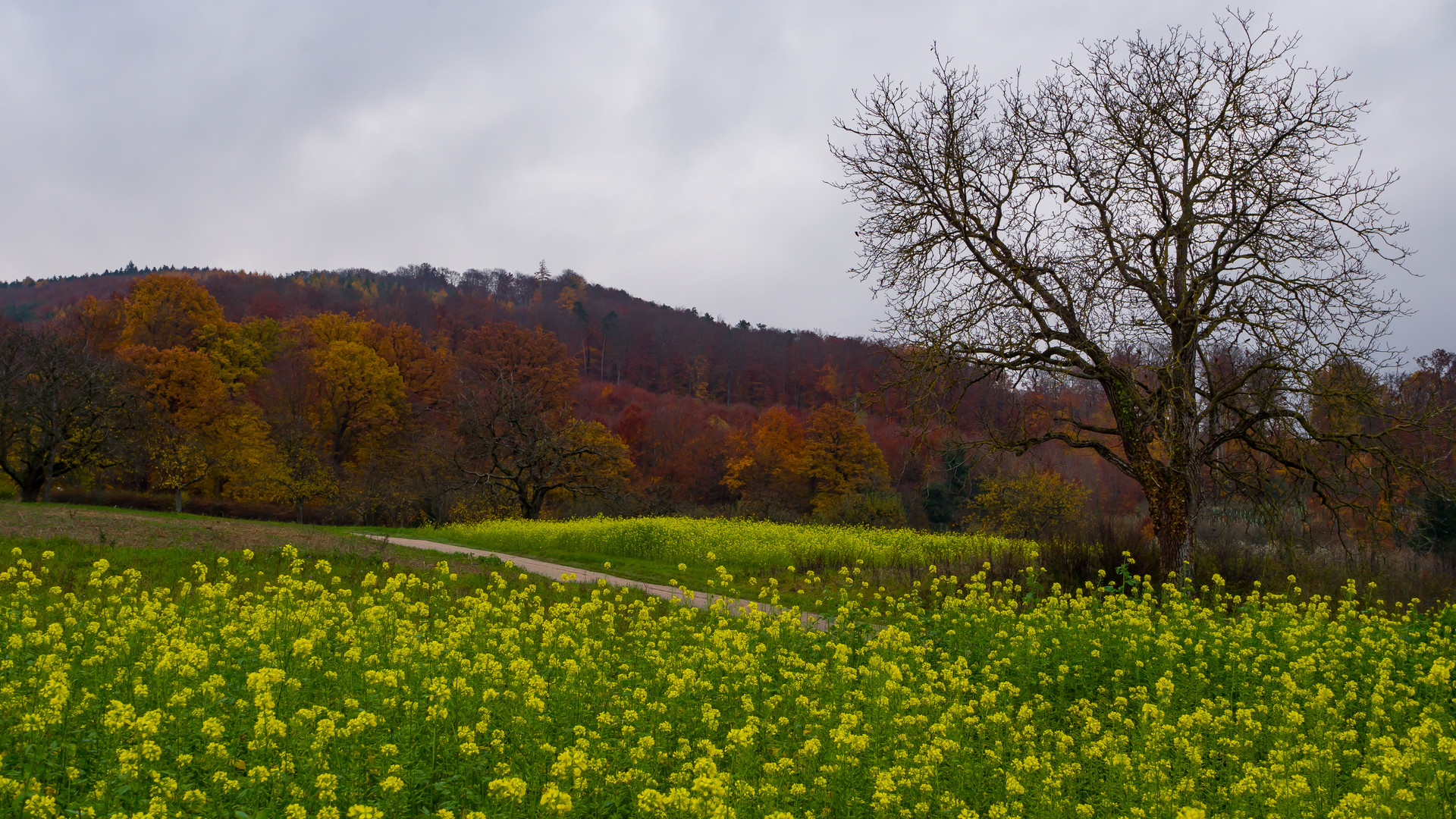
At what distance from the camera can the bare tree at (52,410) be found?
28828 millimetres

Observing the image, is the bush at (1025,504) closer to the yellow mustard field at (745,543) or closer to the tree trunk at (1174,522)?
the yellow mustard field at (745,543)

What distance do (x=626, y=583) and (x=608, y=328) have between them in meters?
77.8

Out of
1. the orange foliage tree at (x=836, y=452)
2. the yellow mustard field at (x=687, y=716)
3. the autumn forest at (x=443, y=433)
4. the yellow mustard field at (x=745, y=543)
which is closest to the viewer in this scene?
the yellow mustard field at (x=687, y=716)

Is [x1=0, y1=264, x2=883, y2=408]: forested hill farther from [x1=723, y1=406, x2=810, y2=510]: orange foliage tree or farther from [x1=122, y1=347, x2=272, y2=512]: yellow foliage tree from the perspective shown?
[x1=122, y1=347, x2=272, y2=512]: yellow foliage tree

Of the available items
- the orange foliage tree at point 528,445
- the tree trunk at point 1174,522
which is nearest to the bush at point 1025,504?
the orange foliage tree at point 528,445

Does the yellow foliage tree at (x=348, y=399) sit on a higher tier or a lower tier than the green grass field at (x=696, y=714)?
higher

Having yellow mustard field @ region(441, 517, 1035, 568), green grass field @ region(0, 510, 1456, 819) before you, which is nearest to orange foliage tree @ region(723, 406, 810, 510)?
yellow mustard field @ region(441, 517, 1035, 568)

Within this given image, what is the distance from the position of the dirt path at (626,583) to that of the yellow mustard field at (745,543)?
164 centimetres

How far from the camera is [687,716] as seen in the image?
5.71m

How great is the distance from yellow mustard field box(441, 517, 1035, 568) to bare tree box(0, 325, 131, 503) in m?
15.3

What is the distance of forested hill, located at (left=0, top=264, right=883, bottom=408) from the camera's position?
71.5 m

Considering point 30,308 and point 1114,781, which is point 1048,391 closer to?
point 1114,781

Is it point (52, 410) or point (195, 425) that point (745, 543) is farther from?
point (195, 425)

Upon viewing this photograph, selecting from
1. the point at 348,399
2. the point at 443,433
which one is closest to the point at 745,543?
the point at 443,433
